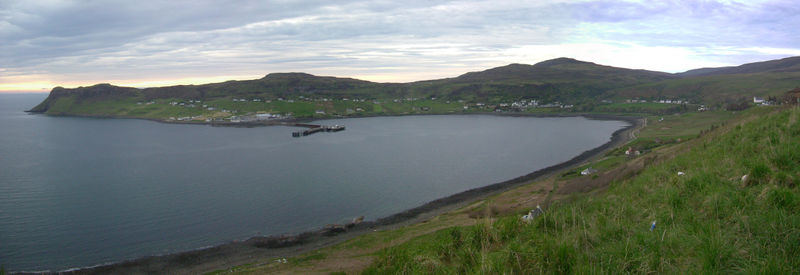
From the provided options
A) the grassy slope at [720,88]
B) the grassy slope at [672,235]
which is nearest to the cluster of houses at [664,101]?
the grassy slope at [720,88]

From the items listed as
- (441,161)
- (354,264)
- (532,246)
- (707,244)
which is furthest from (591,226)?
(441,161)

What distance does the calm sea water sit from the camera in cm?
2621

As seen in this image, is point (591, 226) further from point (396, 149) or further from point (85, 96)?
point (85, 96)

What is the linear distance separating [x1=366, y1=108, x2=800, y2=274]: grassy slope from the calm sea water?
22.8m

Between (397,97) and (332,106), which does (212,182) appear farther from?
(397,97)

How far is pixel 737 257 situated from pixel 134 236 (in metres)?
30.8

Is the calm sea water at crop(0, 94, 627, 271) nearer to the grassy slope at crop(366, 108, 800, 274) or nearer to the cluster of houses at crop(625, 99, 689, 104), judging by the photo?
the grassy slope at crop(366, 108, 800, 274)

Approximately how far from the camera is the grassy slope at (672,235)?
14.4ft

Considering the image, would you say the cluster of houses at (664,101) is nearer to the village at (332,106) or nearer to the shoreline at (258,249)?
the village at (332,106)

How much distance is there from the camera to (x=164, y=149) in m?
63.9

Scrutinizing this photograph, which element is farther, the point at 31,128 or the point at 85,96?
the point at 85,96

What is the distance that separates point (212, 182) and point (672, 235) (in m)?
41.9

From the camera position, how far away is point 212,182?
133 ft

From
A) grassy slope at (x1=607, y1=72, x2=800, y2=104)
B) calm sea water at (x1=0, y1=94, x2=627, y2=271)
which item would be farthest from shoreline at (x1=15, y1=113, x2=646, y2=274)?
grassy slope at (x1=607, y1=72, x2=800, y2=104)
